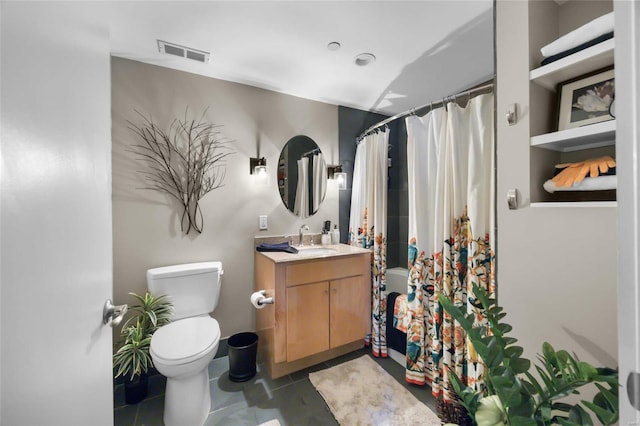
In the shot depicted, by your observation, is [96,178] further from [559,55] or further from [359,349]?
[359,349]

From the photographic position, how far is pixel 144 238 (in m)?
1.89

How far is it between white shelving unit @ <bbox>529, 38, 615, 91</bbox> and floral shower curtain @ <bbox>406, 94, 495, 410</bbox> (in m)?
0.37

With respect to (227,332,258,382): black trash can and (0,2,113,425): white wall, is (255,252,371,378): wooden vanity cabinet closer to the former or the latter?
(227,332,258,382): black trash can

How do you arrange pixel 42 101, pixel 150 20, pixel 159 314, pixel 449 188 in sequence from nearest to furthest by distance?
pixel 42 101
pixel 150 20
pixel 449 188
pixel 159 314

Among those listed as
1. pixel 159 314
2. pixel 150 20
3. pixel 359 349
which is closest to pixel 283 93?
pixel 150 20

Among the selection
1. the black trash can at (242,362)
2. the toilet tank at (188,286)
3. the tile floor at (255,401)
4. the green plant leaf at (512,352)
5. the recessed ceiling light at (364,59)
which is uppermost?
the recessed ceiling light at (364,59)

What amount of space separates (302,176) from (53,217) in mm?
2066

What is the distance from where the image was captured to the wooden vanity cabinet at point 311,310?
6.02 ft

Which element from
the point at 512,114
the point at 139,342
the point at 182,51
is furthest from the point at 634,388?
the point at 182,51

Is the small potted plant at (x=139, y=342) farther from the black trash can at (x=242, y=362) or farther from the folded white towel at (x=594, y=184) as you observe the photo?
the folded white towel at (x=594, y=184)

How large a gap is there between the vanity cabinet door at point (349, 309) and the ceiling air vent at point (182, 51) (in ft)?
6.55

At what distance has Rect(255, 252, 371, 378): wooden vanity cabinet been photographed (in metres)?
1.83

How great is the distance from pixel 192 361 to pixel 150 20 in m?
2.03

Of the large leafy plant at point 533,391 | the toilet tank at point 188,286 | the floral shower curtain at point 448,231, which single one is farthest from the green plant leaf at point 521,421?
the toilet tank at point 188,286
